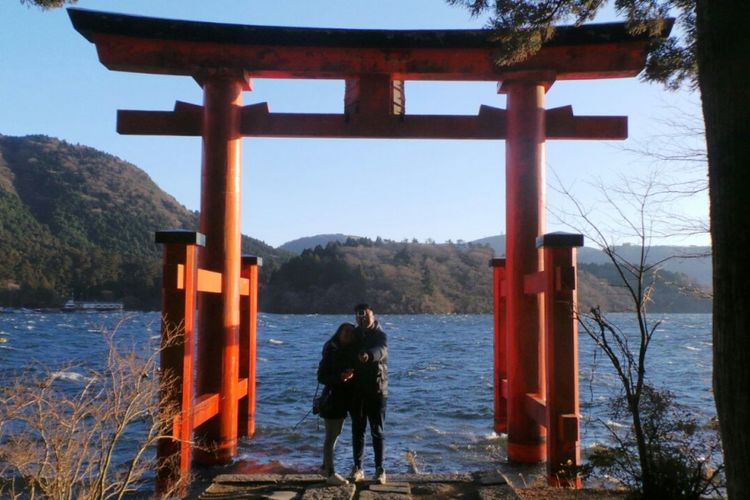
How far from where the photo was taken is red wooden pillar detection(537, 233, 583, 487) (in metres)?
6.13

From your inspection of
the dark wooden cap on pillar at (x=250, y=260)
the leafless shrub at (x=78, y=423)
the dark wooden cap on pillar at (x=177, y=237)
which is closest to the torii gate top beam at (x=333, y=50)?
the dark wooden cap on pillar at (x=177, y=237)

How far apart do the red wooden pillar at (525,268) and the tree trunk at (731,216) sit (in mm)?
4178

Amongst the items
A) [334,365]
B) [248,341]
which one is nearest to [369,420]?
[334,365]

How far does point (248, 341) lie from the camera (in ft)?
30.5

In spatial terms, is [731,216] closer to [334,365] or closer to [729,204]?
[729,204]

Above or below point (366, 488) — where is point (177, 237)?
above

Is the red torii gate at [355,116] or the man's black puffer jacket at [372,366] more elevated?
the red torii gate at [355,116]

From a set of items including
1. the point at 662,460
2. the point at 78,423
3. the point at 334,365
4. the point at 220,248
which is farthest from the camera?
the point at 220,248

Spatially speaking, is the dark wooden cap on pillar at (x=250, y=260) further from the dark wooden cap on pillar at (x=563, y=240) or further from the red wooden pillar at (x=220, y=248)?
the dark wooden cap on pillar at (x=563, y=240)

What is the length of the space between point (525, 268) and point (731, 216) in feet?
14.4

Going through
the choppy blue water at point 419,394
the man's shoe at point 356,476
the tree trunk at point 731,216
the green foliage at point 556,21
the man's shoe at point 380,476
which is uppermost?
the green foliage at point 556,21

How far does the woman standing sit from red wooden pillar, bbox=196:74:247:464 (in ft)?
6.44

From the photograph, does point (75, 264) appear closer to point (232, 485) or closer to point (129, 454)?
point (129, 454)

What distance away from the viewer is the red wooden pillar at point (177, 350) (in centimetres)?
594
